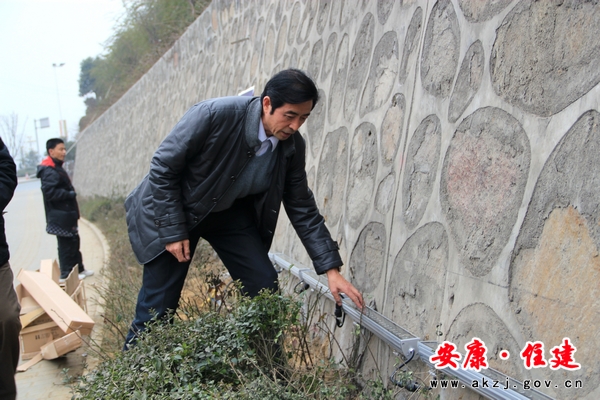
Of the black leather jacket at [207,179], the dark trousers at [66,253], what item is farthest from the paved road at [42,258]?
the black leather jacket at [207,179]

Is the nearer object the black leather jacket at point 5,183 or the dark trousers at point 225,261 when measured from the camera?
the black leather jacket at point 5,183

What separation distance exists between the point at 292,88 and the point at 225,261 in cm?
106

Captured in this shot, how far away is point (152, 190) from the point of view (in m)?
3.01

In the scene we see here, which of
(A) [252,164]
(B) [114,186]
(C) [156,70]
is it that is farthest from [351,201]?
(B) [114,186]

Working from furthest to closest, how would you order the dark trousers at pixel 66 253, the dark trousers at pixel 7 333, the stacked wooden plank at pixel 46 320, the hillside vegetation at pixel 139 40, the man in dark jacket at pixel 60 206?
1. the hillside vegetation at pixel 139 40
2. the dark trousers at pixel 66 253
3. the man in dark jacket at pixel 60 206
4. the stacked wooden plank at pixel 46 320
5. the dark trousers at pixel 7 333

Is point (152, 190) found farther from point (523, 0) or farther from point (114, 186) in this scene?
point (114, 186)

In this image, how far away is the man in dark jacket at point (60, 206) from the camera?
7.17 metres

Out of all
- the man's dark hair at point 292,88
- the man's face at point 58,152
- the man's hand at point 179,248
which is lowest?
the man's hand at point 179,248

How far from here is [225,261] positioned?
327 centimetres

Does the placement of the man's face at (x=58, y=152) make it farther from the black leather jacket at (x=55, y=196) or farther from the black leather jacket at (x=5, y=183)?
the black leather jacket at (x=5, y=183)

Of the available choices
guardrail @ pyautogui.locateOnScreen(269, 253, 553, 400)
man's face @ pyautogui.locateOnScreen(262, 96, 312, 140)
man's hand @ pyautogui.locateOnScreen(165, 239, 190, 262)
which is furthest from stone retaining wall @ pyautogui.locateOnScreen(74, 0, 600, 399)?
man's hand @ pyautogui.locateOnScreen(165, 239, 190, 262)

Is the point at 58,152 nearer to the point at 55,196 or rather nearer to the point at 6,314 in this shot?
the point at 55,196

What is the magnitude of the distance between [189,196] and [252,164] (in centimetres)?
37

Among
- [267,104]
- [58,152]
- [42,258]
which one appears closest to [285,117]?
[267,104]
